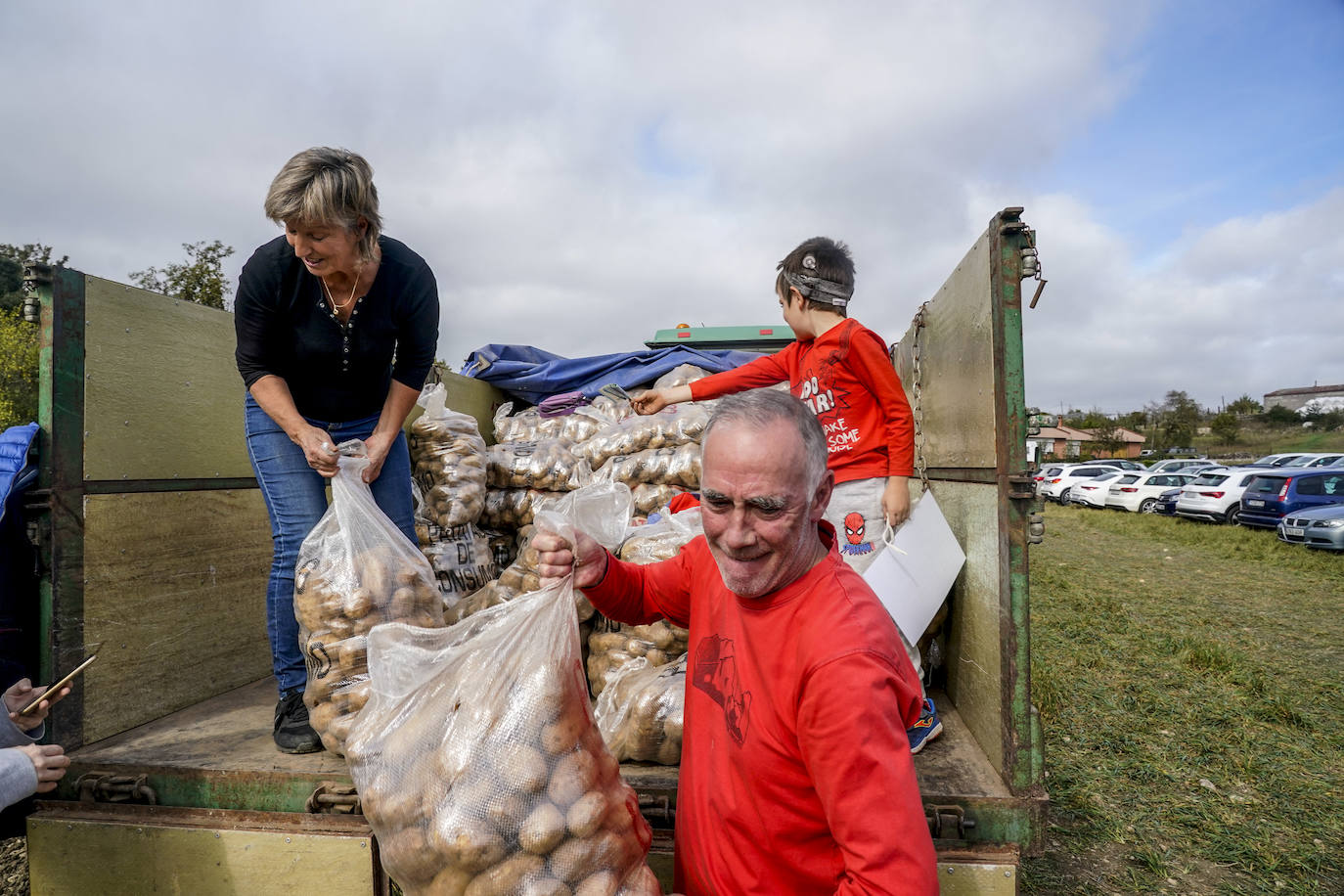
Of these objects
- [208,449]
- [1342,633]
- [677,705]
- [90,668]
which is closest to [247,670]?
[90,668]

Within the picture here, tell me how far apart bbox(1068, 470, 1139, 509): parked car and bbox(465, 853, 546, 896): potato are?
76.5 ft

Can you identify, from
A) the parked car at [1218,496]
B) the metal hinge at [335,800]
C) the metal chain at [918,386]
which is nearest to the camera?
the metal hinge at [335,800]

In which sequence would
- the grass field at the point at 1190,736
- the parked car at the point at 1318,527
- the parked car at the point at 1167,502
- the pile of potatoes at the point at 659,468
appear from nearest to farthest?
the grass field at the point at 1190,736
the pile of potatoes at the point at 659,468
the parked car at the point at 1318,527
the parked car at the point at 1167,502

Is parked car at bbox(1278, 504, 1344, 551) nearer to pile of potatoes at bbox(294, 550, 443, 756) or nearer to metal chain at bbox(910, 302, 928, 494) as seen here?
metal chain at bbox(910, 302, 928, 494)

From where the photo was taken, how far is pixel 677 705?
175 cm

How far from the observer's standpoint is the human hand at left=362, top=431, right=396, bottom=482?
2.12 metres

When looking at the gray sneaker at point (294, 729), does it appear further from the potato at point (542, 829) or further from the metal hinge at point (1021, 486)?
the metal hinge at point (1021, 486)

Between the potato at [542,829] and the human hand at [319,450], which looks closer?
the potato at [542,829]

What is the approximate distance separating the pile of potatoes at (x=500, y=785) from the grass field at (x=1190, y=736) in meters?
1.19

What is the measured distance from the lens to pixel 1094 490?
21.3m

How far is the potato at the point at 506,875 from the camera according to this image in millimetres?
1161

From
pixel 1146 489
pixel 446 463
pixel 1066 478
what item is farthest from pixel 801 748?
pixel 1066 478

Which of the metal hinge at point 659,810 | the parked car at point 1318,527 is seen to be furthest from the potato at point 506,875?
the parked car at point 1318,527

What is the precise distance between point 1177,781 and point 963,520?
2422 mm
